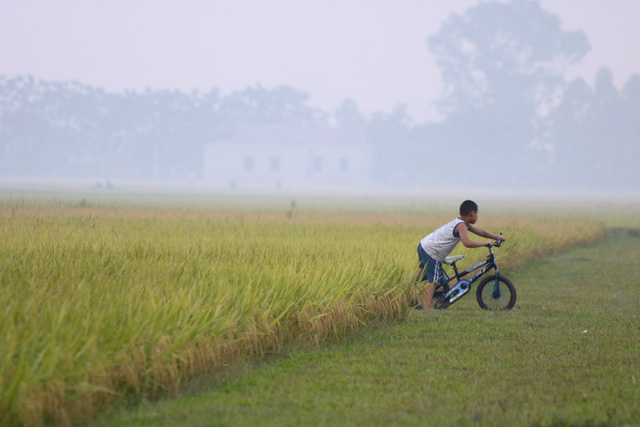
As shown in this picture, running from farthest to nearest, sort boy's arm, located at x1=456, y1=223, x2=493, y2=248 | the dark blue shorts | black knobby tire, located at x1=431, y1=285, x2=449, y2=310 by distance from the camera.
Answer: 1. black knobby tire, located at x1=431, y1=285, x2=449, y2=310
2. the dark blue shorts
3. boy's arm, located at x1=456, y1=223, x2=493, y2=248

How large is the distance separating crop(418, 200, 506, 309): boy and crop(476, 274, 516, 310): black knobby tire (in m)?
0.54

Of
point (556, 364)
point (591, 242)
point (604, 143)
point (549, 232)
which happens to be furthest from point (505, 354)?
point (604, 143)

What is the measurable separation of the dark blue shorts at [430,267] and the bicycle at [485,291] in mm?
115

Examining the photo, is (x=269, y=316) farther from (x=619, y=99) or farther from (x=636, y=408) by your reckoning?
(x=619, y=99)

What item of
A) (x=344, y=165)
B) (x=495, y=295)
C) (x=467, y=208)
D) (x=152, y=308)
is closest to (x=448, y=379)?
(x=152, y=308)

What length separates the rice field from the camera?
488 cm

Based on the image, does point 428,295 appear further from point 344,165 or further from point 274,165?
point 344,165

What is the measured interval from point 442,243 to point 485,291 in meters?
0.95

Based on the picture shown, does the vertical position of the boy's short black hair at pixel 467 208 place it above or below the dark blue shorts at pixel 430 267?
above

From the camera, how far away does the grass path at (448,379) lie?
5395 millimetres

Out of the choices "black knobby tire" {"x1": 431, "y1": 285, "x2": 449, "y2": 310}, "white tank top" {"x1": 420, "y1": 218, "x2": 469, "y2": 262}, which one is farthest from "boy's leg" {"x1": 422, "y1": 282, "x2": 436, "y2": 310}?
"white tank top" {"x1": 420, "y1": 218, "x2": 469, "y2": 262}

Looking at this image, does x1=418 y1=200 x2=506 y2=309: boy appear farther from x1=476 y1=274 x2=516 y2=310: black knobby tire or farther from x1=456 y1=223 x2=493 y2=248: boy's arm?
x1=476 y1=274 x2=516 y2=310: black knobby tire

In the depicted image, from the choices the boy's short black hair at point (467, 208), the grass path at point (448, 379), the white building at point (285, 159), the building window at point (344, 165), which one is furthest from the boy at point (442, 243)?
the building window at point (344, 165)

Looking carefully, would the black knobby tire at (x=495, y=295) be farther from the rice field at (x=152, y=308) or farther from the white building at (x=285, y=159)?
the white building at (x=285, y=159)
